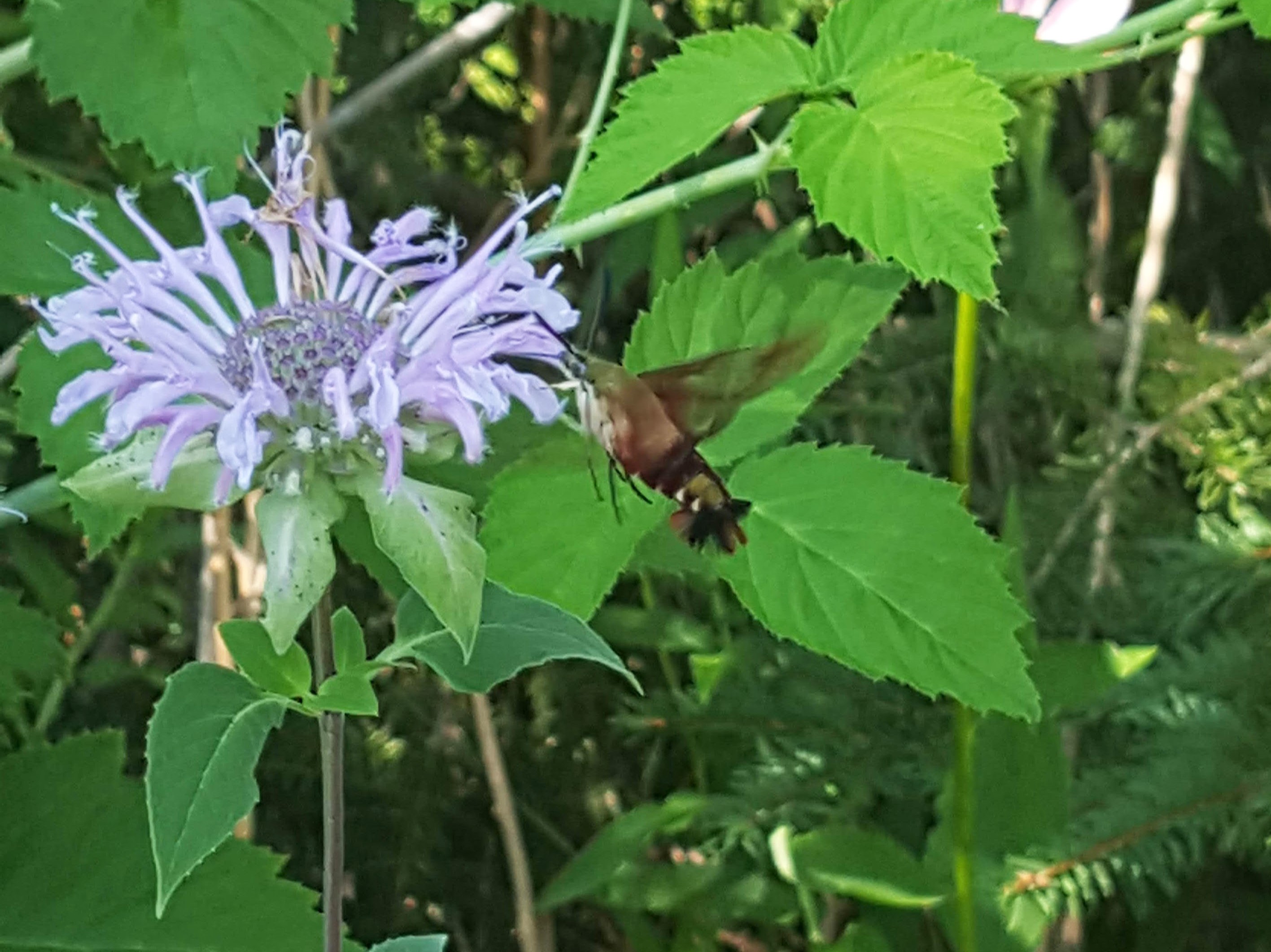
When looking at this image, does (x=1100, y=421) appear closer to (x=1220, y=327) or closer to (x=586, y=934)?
(x=1220, y=327)

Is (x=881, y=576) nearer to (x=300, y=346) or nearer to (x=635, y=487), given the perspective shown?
(x=635, y=487)

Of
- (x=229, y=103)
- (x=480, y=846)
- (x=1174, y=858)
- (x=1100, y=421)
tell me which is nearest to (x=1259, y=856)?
(x=1174, y=858)

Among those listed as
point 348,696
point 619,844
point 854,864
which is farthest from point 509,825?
point 348,696

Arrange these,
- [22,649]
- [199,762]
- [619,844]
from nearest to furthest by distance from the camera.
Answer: [199,762] → [22,649] → [619,844]

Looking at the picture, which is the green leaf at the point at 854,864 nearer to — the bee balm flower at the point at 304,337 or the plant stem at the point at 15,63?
the bee balm flower at the point at 304,337

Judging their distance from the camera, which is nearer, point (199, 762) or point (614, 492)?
point (199, 762)

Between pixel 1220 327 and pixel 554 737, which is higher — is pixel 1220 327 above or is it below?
above

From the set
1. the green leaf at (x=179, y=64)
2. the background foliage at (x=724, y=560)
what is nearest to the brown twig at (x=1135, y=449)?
the background foliage at (x=724, y=560)
